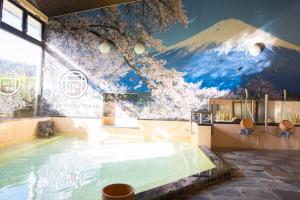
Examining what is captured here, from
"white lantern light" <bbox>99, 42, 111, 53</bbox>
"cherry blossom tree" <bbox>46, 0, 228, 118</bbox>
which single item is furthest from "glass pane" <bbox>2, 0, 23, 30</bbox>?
"white lantern light" <bbox>99, 42, 111, 53</bbox>

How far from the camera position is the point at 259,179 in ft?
11.1

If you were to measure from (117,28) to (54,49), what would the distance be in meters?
2.02

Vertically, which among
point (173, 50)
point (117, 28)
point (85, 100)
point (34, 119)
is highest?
point (117, 28)

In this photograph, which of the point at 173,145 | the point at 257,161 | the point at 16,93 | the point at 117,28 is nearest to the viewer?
the point at 257,161

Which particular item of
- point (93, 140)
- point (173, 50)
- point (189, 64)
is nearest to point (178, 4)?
point (173, 50)

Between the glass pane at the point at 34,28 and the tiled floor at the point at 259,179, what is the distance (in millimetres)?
5842

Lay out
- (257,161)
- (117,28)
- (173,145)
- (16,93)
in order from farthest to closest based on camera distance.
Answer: (117,28) < (16,93) < (173,145) < (257,161)

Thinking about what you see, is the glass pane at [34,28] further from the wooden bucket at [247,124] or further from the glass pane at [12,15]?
the wooden bucket at [247,124]

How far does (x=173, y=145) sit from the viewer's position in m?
6.12

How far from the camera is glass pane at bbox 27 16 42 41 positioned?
22.2 feet

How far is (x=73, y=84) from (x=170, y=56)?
2966 mm

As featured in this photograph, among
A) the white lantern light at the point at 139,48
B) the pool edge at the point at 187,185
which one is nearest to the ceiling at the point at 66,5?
the white lantern light at the point at 139,48

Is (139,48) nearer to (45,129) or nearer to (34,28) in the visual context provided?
(34,28)

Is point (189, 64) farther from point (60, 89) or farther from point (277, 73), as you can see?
point (60, 89)
